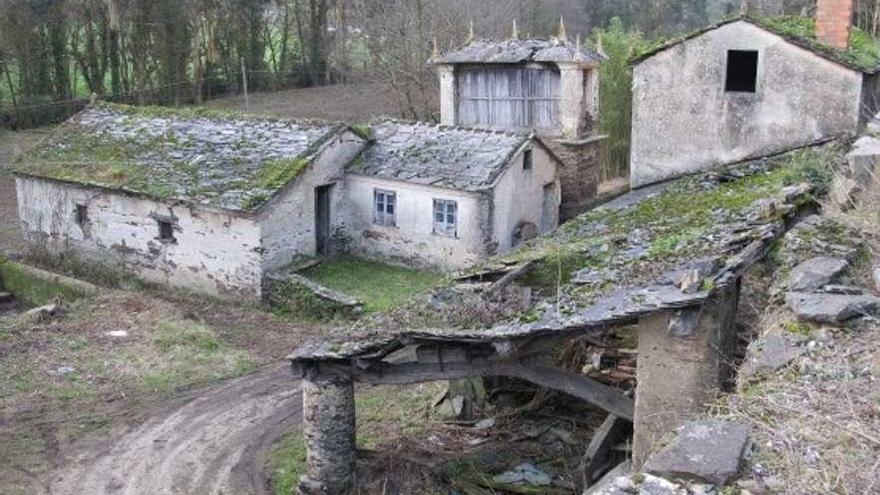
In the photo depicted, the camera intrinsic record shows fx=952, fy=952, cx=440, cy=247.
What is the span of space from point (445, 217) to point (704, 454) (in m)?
17.2

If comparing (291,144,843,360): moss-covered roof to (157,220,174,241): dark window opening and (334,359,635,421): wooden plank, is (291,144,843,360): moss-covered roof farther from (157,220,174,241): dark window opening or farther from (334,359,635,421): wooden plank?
(157,220,174,241): dark window opening

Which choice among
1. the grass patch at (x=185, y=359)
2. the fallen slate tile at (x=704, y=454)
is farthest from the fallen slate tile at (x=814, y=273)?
the grass patch at (x=185, y=359)

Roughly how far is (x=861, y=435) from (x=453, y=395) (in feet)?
29.9

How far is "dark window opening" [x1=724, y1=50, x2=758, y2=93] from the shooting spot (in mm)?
18703

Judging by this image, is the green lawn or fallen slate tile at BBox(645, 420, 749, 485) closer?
fallen slate tile at BBox(645, 420, 749, 485)

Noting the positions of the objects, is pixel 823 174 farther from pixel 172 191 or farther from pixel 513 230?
pixel 172 191

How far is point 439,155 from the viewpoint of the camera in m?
23.4

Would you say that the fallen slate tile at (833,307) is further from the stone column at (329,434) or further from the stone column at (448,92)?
the stone column at (448,92)

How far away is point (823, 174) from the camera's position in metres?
13.7

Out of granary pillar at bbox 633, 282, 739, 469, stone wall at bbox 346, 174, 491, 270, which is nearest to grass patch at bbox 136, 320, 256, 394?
stone wall at bbox 346, 174, 491, 270

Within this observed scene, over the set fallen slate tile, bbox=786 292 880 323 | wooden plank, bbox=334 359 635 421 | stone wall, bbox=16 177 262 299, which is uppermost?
fallen slate tile, bbox=786 292 880 323

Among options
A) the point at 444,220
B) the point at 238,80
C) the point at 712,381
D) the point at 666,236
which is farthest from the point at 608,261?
the point at 238,80

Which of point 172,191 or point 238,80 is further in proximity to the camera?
point 238,80

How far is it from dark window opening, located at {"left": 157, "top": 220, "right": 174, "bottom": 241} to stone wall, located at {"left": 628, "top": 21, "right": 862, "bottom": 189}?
1081 cm
